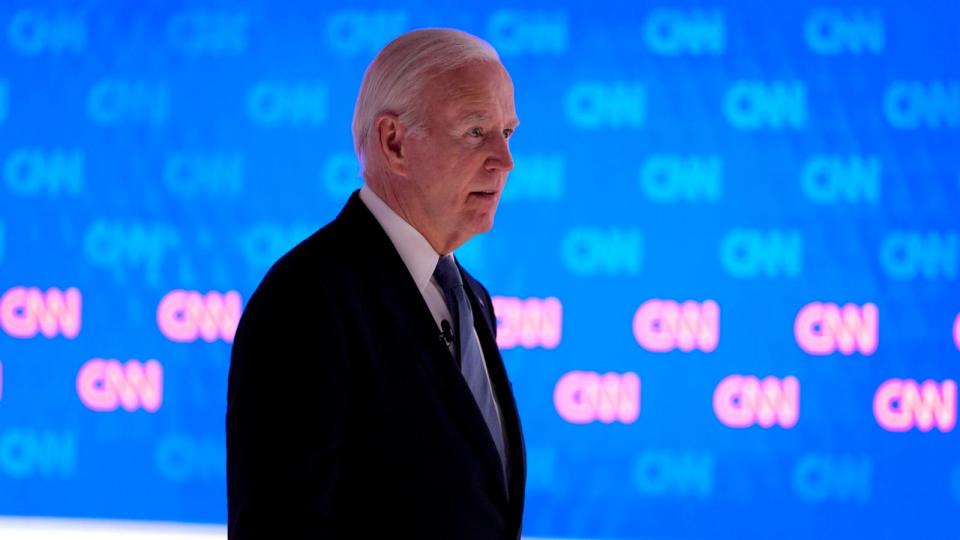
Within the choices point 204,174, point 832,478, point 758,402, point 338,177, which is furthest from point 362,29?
point 832,478

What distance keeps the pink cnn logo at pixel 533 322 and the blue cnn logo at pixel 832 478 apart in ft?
2.52

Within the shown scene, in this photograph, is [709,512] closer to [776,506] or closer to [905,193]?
[776,506]

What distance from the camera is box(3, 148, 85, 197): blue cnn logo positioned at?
293 cm

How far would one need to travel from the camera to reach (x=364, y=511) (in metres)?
0.94

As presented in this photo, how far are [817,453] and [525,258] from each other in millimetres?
969

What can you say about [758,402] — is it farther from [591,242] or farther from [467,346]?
[467,346]

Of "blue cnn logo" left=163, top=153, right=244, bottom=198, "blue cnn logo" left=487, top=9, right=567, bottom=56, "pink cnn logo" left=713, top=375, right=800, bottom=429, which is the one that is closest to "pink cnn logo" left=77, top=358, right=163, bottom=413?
"blue cnn logo" left=163, top=153, right=244, bottom=198

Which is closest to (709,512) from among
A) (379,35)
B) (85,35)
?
(379,35)

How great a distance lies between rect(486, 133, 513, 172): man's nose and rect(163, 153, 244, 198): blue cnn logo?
193 centimetres

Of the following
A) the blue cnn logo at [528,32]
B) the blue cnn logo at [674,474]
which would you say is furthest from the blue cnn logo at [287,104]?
the blue cnn logo at [674,474]

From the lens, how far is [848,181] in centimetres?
280

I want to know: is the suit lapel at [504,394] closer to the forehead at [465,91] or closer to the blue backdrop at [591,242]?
the forehead at [465,91]

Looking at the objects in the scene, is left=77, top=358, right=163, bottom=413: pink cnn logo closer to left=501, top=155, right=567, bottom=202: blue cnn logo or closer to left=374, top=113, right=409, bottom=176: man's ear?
left=501, top=155, right=567, bottom=202: blue cnn logo

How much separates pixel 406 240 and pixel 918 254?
2145 mm
